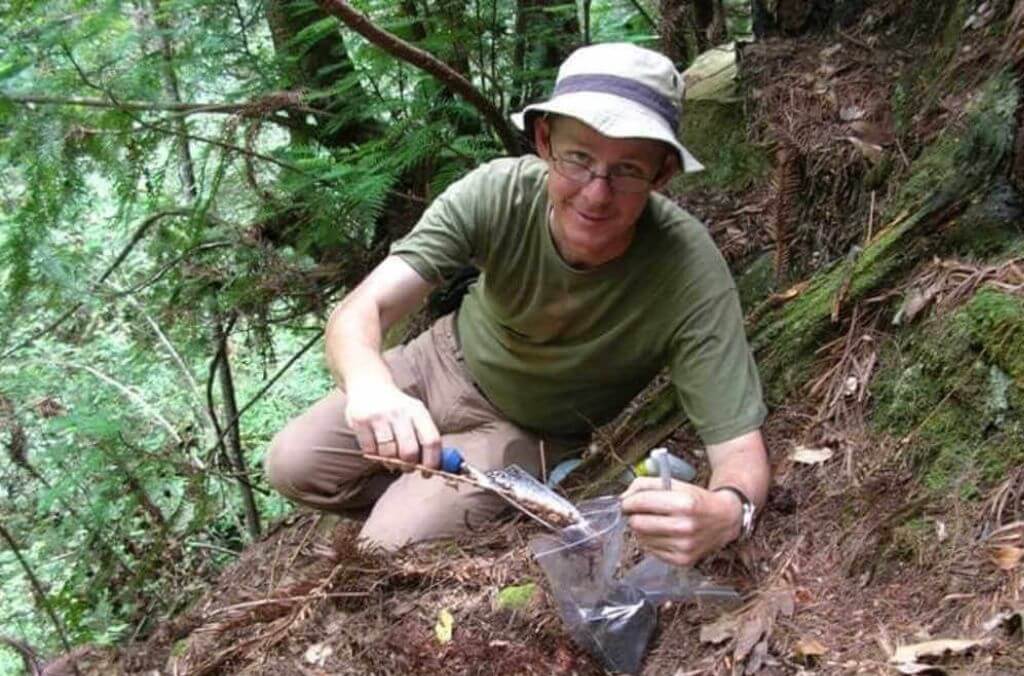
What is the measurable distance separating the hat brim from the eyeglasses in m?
0.13

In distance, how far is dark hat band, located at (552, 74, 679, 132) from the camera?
2.40m

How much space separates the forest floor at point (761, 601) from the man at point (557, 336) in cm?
18

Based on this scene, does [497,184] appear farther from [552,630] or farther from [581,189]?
[552,630]

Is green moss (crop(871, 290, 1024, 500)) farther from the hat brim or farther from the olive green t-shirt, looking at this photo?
the hat brim

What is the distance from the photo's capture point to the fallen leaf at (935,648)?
1592mm

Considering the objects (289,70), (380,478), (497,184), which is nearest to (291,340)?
(289,70)

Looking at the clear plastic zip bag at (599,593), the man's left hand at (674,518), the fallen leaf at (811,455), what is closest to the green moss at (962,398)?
the fallen leaf at (811,455)

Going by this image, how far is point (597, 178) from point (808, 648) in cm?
130

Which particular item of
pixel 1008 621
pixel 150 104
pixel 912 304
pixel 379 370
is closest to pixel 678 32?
pixel 150 104

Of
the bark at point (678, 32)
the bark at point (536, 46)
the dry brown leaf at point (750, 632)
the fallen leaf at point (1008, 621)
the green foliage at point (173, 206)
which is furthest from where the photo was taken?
the bark at point (678, 32)

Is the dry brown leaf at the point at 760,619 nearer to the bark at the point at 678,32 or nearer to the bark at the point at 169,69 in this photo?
the bark at the point at 169,69

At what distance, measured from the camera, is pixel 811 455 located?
2486mm

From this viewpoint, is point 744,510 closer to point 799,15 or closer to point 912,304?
point 912,304

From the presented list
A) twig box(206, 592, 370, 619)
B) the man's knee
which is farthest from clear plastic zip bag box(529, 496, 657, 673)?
the man's knee
